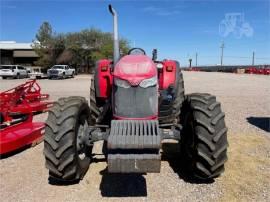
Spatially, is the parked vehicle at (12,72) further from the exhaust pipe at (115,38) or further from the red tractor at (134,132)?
the red tractor at (134,132)

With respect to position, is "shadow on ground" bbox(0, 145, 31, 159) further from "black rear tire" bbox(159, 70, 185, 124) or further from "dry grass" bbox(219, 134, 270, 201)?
"dry grass" bbox(219, 134, 270, 201)

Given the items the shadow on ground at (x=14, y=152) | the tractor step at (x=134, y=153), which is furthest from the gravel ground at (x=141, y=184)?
the tractor step at (x=134, y=153)

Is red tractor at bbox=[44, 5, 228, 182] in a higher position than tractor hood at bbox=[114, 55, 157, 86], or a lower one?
lower

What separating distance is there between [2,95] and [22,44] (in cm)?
6097

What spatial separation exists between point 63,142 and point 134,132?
919mm

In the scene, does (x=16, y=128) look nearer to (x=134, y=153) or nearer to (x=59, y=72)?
(x=134, y=153)

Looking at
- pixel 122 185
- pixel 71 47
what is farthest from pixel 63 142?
pixel 71 47

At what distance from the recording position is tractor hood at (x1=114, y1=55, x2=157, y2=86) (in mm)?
4922

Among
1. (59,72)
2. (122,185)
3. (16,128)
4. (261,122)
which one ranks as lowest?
(59,72)

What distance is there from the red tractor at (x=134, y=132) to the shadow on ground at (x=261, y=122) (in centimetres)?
414

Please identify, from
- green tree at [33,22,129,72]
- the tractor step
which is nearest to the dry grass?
the tractor step

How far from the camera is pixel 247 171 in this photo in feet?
17.5

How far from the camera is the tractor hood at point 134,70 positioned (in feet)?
16.1

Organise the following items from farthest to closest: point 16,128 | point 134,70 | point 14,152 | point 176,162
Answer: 1. point 16,128
2. point 14,152
3. point 176,162
4. point 134,70
